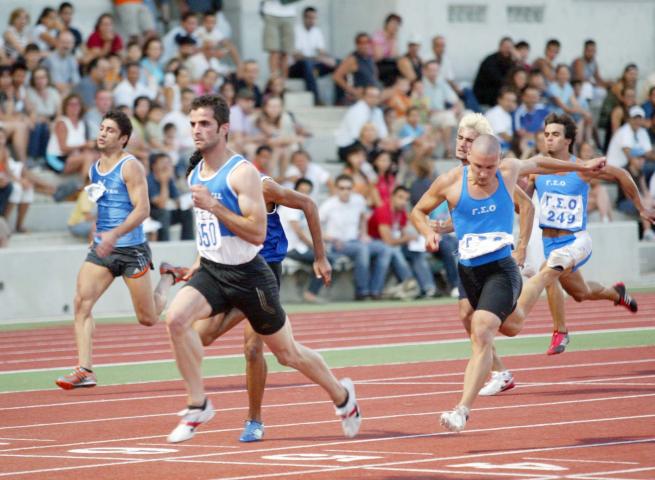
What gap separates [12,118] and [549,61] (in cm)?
1152

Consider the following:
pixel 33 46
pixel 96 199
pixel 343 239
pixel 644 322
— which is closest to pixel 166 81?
pixel 33 46

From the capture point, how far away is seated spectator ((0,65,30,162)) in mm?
21359

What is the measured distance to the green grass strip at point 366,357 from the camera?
13521 millimetres

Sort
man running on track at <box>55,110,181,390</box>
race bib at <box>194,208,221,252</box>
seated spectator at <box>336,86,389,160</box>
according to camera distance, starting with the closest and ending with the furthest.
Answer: race bib at <box>194,208,221,252</box> → man running on track at <box>55,110,181,390</box> → seated spectator at <box>336,86,389,160</box>

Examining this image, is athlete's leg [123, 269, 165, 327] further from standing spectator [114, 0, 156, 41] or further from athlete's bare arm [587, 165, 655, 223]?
standing spectator [114, 0, 156, 41]

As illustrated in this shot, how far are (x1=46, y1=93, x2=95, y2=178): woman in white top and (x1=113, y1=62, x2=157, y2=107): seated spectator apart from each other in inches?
40.6

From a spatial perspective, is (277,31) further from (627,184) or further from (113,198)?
(627,184)

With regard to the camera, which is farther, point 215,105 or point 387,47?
point 387,47

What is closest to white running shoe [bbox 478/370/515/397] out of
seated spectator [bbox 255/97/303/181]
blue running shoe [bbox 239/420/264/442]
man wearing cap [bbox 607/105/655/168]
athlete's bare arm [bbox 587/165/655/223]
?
athlete's bare arm [bbox 587/165/655/223]

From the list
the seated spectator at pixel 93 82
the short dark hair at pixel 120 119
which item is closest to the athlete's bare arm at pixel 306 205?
the short dark hair at pixel 120 119

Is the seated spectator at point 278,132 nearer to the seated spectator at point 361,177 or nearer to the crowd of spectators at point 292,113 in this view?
the crowd of spectators at point 292,113

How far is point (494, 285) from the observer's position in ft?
32.6

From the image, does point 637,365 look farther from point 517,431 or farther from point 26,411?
point 26,411

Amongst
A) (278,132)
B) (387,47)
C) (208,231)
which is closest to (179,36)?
(278,132)
